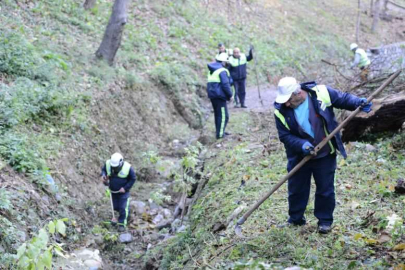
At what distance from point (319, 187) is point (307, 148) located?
2.21 ft

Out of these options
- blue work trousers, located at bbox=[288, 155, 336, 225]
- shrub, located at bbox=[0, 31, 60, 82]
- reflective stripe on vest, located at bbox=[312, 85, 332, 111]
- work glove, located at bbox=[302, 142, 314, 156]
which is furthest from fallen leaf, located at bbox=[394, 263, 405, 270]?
shrub, located at bbox=[0, 31, 60, 82]

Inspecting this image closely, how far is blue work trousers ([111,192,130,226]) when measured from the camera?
9805 millimetres

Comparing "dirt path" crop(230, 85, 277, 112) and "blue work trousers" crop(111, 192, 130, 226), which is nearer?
"blue work trousers" crop(111, 192, 130, 226)

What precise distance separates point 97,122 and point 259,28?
53.6 feet

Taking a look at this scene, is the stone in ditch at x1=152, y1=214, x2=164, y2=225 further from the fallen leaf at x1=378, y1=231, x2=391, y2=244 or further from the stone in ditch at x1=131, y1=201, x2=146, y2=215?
the fallen leaf at x1=378, y1=231, x2=391, y2=244

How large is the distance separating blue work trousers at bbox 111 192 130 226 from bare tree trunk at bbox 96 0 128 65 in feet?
17.5

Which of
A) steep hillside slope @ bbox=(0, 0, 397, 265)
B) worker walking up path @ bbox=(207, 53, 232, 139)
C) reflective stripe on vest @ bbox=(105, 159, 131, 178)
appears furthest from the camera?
worker walking up path @ bbox=(207, 53, 232, 139)

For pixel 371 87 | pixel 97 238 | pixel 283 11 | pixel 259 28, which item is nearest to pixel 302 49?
pixel 259 28

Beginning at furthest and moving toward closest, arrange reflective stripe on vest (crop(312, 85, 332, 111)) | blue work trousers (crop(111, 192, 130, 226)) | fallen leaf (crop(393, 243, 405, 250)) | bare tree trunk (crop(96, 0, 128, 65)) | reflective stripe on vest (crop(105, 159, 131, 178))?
bare tree trunk (crop(96, 0, 128, 65)), reflective stripe on vest (crop(105, 159, 131, 178)), blue work trousers (crop(111, 192, 130, 226)), reflective stripe on vest (crop(312, 85, 332, 111)), fallen leaf (crop(393, 243, 405, 250))

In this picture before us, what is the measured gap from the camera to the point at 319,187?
5629mm

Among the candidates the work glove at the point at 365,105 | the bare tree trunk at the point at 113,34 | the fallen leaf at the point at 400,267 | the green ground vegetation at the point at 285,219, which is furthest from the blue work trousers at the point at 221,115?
the fallen leaf at the point at 400,267

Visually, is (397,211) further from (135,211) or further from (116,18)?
(116,18)

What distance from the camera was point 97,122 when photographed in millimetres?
11656

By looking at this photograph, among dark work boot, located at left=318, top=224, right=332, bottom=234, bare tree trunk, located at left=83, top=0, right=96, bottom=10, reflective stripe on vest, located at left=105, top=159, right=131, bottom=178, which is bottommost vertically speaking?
reflective stripe on vest, located at left=105, top=159, right=131, bottom=178
